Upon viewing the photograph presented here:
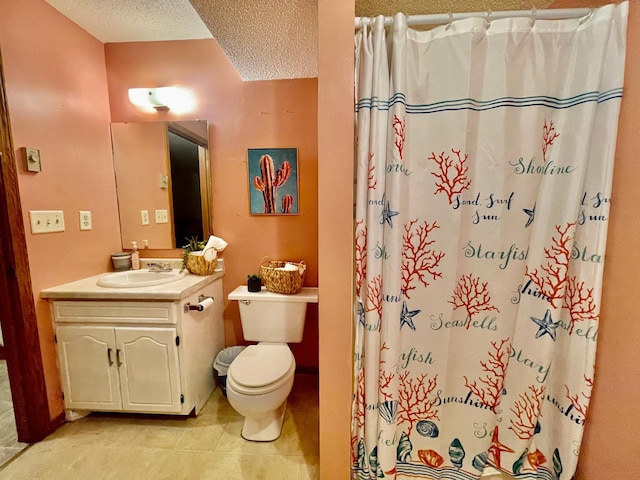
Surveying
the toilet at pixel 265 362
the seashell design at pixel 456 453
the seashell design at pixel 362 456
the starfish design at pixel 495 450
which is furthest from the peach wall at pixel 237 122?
the starfish design at pixel 495 450

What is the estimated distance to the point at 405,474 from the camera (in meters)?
1.18

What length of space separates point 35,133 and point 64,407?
→ 155 centimetres

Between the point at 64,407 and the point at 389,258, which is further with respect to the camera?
the point at 64,407

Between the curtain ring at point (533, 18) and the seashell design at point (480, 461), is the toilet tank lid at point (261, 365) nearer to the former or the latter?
the seashell design at point (480, 461)

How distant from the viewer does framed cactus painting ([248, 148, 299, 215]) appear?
6.08ft

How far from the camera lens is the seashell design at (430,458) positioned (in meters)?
1.17

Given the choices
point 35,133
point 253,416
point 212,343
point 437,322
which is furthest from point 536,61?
point 35,133

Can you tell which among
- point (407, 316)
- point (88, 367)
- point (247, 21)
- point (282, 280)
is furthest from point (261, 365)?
point (247, 21)

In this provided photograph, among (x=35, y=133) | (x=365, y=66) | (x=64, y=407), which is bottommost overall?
(x=64, y=407)

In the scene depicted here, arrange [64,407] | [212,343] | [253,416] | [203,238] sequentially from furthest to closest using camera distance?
[203,238] < [212,343] < [64,407] < [253,416]

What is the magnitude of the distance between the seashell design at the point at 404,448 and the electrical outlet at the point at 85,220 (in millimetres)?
2149

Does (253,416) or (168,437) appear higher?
(253,416)

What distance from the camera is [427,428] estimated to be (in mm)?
1163

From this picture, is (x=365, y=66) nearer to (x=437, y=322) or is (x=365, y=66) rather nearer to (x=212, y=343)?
(x=437, y=322)
